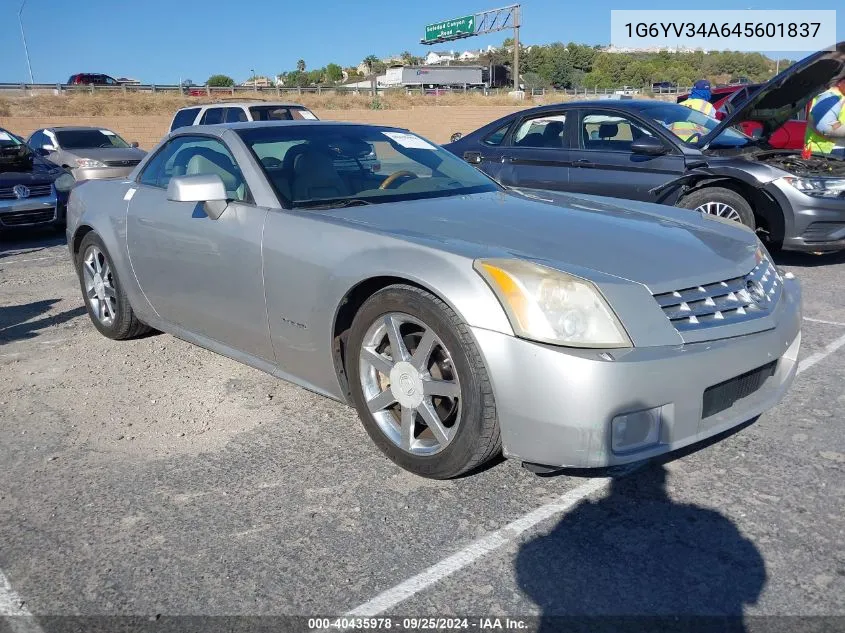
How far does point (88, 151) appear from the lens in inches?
531

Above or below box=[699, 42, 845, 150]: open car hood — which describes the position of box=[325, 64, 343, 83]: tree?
above

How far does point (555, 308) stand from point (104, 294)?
3433mm

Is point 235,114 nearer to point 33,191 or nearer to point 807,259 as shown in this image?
point 33,191

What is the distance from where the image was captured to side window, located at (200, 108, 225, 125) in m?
13.3

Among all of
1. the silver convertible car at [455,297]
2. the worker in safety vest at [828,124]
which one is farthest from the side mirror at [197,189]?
the worker in safety vest at [828,124]

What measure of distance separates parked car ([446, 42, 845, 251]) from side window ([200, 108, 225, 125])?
711 cm

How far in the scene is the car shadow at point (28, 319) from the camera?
5.19 metres

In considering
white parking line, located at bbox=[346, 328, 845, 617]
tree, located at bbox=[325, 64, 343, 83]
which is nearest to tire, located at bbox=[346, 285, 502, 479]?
white parking line, located at bbox=[346, 328, 845, 617]

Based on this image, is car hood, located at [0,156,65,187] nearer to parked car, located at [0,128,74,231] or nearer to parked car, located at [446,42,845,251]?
parked car, located at [0,128,74,231]

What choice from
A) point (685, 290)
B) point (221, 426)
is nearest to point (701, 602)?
point (685, 290)

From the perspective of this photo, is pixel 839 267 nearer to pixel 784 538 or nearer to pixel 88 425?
pixel 784 538

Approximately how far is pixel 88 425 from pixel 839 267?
6.27 m

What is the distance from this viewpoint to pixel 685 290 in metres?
2.68

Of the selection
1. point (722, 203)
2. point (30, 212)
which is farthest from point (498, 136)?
point (30, 212)
